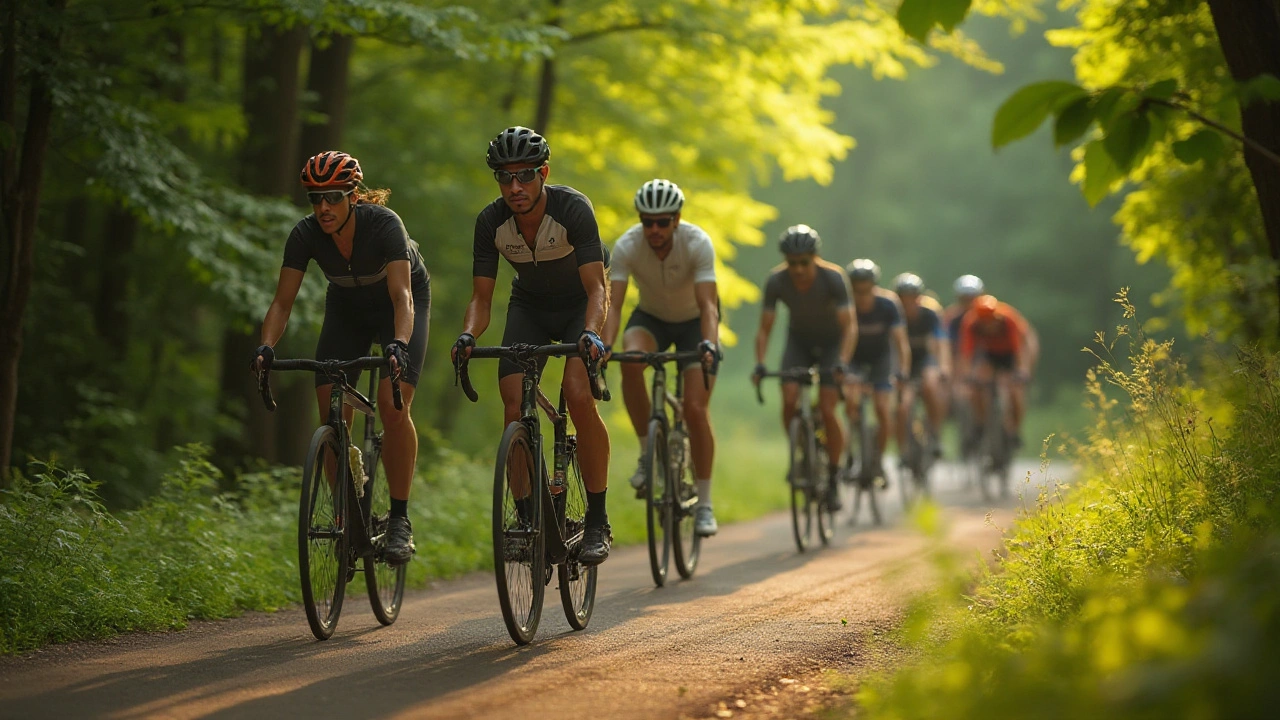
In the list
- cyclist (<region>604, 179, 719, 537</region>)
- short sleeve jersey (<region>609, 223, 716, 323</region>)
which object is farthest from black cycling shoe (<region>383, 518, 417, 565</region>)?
short sleeve jersey (<region>609, 223, 716, 323</region>)

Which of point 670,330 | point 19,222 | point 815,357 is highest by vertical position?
point 19,222

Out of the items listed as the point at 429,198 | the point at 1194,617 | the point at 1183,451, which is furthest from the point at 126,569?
the point at 429,198

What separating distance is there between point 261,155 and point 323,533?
772cm

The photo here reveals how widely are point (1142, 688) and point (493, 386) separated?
17797 millimetres

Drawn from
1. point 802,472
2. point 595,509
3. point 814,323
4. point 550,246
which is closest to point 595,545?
point 595,509

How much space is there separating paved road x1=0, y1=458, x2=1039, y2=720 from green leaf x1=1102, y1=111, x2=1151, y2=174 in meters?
1.34

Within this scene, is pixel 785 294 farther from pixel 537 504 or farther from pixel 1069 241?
pixel 1069 241

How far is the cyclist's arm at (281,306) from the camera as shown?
7.03m

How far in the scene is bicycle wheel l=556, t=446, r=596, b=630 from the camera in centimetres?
707

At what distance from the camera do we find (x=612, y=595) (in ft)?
28.5

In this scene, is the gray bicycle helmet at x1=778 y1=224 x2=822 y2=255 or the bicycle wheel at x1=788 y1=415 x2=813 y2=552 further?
the gray bicycle helmet at x1=778 y1=224 x2=822 y2=255

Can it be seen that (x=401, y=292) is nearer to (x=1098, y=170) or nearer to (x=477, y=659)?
(x=477, y=659)

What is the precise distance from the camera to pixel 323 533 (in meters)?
6.82

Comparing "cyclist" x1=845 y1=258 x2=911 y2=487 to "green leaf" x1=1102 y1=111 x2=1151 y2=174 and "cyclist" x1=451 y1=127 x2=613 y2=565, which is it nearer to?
"cyclist" x1=451 y1=127 x2=613 y2=565
